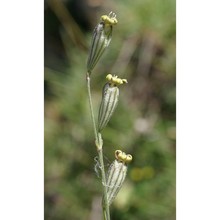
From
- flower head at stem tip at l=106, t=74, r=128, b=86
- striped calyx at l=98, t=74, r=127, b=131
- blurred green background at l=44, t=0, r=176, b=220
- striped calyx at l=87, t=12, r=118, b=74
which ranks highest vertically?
striped calyx at l=87, t=12, r=118, b=74

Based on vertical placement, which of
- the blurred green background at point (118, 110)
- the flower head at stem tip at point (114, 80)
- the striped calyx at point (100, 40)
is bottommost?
the blurred green background at point (118, 110)

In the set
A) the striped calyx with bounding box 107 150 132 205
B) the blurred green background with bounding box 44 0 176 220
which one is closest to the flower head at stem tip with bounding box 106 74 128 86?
the striped calyx with bounding box 107 150 132 205

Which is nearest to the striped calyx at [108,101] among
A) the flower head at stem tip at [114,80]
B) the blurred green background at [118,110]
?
the flower head at stem tip at [114,80]

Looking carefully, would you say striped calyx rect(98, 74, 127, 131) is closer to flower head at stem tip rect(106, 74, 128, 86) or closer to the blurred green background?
flower head at stem tip rect(106, 74, 128, 86)

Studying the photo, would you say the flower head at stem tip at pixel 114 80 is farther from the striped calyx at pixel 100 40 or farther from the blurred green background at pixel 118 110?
the blurred green background at pixel 118 110

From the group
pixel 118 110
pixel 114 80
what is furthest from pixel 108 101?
pixel 118 110

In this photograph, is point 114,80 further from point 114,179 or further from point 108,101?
point 114,179

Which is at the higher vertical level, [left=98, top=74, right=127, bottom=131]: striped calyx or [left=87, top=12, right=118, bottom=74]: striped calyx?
[left=87, top=12, right=118, bottom=74]: striped calyx
